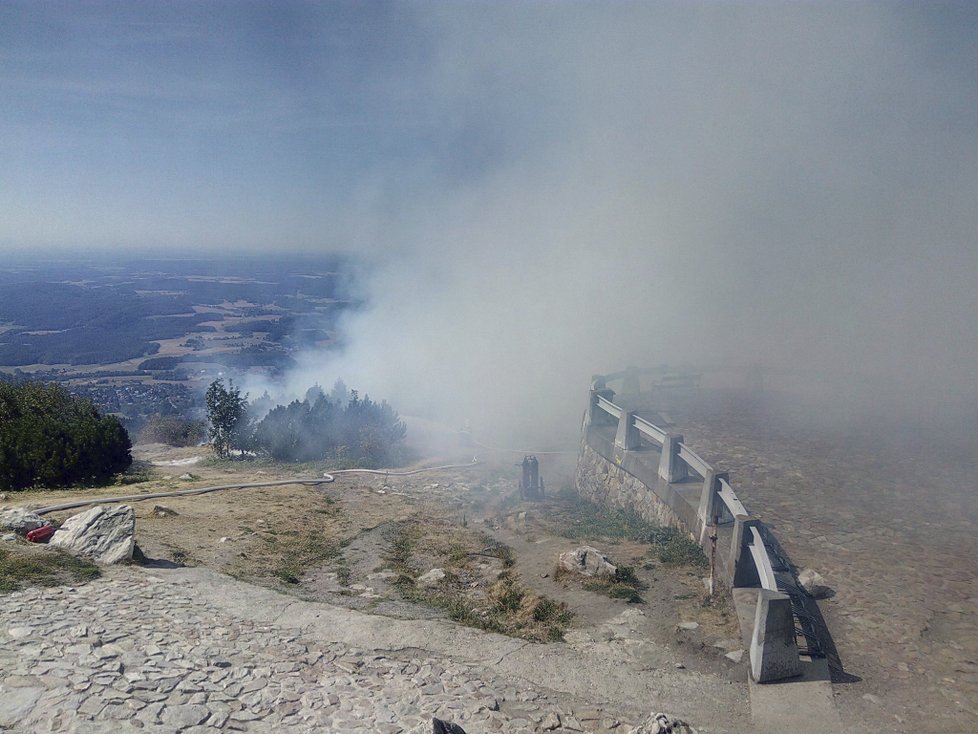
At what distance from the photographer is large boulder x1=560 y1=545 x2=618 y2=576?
895 cm

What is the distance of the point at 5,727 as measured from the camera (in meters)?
5.20

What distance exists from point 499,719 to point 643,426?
24.9ft

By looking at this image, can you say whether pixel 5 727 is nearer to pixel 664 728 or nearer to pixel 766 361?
pixel 664 728

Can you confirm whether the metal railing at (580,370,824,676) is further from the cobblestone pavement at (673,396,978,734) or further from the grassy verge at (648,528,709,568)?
the cobblestone pavement at (673,396,978,734)

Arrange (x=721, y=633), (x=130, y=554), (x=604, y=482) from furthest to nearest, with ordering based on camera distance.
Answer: (x=604, y=482) → (x=130, y=554) → (x=721, y=633)

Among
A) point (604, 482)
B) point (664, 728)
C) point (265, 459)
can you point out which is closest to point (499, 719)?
point (664, 728)

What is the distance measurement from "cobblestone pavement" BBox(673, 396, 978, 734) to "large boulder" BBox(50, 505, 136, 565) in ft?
27.6

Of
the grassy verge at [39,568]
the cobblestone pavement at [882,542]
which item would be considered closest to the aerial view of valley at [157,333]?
the grassy verge at [39,568]

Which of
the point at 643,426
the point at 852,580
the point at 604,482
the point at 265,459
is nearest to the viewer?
the point at 852,580

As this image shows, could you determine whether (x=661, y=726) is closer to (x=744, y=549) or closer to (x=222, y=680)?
(x=744, y=549)

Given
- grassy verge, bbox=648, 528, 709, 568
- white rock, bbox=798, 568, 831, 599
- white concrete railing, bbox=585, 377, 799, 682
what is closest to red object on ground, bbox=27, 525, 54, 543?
grassy verge, bbox=648, 528, 709, 568

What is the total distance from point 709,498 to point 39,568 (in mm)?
8641

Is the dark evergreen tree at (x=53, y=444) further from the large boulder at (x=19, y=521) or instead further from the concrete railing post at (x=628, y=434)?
the concrete railing post at (x=628, y=434)

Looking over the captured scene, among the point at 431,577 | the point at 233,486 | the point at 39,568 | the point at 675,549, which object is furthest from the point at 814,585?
the point at 233,486
